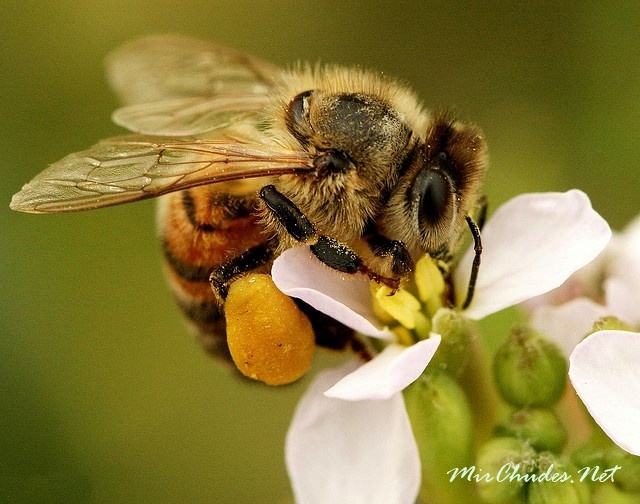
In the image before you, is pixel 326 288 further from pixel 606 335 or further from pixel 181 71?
pixel 181 71

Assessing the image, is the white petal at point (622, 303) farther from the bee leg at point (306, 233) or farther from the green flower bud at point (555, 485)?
the bee leg at point (306, 233)

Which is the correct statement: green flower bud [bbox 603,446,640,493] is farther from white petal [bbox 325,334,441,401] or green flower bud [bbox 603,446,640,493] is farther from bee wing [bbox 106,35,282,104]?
bee wing [bbox 106,35,282,104]

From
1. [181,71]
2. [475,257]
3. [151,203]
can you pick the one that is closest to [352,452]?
[475,257]

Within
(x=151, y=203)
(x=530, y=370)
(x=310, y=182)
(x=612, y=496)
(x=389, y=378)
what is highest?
(x=310, y=182)

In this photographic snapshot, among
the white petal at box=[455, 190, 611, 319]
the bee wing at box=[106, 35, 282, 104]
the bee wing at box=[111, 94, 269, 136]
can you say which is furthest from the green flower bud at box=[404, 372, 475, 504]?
the bee wing at box=[106, 35, 282, 104]

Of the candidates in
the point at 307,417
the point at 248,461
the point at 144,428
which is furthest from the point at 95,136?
the point at 307,417
